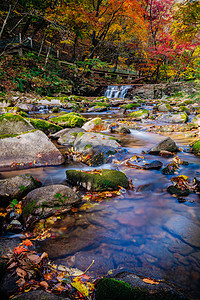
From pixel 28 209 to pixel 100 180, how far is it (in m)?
1.27

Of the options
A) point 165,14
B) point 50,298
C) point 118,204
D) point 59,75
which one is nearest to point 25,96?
point 59,75

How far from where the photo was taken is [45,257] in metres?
1.84

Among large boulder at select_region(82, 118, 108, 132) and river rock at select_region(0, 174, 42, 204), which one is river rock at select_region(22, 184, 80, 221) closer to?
river rock at select_region(0, 174, 42, 204)

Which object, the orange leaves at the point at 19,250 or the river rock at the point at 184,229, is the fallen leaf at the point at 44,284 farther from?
the river rock at the point at 184,229

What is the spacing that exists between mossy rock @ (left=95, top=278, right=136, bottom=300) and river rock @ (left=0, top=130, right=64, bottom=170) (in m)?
3.23

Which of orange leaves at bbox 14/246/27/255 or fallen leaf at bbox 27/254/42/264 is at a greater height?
orange leaves at bbox 14/246/27/255

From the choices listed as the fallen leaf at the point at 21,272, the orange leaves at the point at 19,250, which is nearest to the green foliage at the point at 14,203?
the orange leaves at the point at 19,250

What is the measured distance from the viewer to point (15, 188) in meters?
2.85

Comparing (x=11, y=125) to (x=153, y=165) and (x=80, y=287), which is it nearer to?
(x=153, y=165)

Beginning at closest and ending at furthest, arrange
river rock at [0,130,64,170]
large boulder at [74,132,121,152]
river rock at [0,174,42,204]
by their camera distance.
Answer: river rock at [0,174,42,204]
river rock at [0,130,64,170]
large boulder at [74,132,121,152]

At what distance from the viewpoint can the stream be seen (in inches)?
69.9

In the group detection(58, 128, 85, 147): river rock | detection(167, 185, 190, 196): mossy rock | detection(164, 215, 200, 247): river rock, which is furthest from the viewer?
detection(58, 128, 85, 147): river rock

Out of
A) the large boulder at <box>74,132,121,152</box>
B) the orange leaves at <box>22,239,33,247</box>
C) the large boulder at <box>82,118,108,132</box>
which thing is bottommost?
the orange leaves at <box>22,239,33,247</box>

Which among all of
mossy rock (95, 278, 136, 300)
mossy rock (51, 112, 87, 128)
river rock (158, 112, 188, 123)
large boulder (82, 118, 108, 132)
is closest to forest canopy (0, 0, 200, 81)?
river rock (158, 112, 188, 123)
